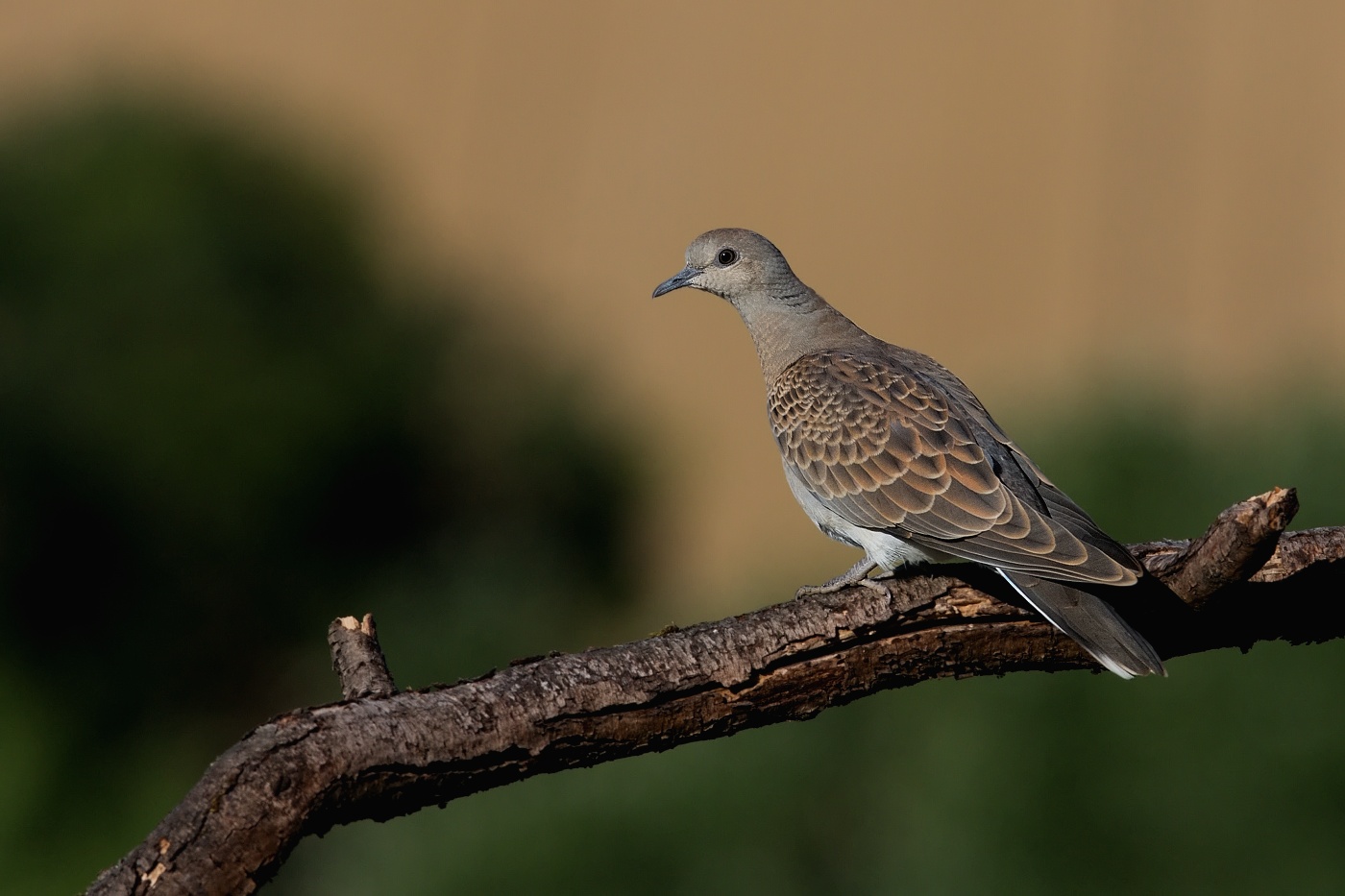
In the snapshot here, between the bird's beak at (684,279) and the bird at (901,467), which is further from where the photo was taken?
the bird's beak at (684,279)

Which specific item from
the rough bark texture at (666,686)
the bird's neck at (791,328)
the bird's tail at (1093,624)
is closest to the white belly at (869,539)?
the rough bark texture at (666,686)

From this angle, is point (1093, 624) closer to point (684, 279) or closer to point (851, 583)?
point (851, 583)

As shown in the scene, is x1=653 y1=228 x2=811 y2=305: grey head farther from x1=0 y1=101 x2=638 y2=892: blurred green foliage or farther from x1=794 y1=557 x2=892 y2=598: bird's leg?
x1=0 y1=101 x2=638 y2=892: blurred green foliage

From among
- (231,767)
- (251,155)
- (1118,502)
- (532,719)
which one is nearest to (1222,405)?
(1118,502)

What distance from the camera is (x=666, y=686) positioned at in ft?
10.8

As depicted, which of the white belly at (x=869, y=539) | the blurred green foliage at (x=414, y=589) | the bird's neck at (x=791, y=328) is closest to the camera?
the white belly at (x=869, y=539)

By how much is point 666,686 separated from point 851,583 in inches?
30.4

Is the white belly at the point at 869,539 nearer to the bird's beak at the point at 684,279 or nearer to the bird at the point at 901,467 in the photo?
the bird at the point at 901,467

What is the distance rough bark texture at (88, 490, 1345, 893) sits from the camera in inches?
107

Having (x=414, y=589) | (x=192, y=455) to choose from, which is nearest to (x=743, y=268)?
(x=192, y=455)

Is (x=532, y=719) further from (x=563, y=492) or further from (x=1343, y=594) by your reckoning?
(x=563, y=492)

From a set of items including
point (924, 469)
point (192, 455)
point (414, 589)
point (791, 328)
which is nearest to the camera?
point (924, 469)

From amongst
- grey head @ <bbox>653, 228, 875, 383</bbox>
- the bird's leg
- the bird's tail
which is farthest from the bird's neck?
the bird's tail

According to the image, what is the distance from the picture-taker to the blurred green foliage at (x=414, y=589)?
6371mm
